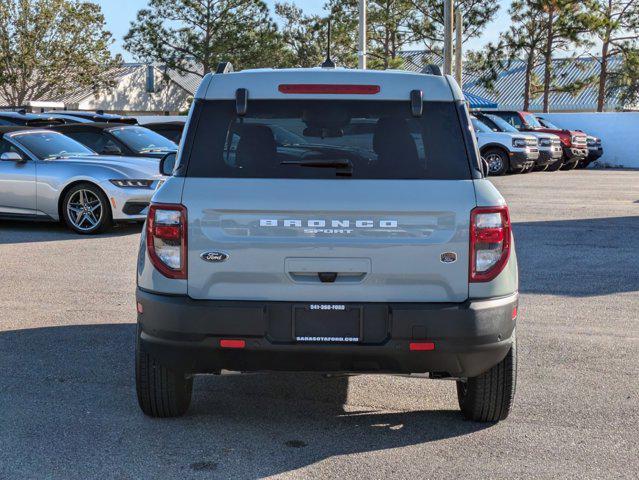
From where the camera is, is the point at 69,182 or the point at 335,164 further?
the point at 69,182

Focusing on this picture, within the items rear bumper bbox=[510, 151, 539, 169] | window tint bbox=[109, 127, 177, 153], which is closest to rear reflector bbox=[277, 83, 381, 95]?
window tint bbox=[109, 127, 177, 153]

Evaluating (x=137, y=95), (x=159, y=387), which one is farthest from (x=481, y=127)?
(x=137, y=95)

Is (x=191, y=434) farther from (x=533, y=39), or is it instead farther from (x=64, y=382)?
(x=533, y=39)

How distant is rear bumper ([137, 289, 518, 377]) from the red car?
27.4 metres

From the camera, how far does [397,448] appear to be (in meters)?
5.02

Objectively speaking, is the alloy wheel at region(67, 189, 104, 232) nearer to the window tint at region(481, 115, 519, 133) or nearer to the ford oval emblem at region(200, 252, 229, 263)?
the ford oval emblem at region(200, 252, 229, 263)

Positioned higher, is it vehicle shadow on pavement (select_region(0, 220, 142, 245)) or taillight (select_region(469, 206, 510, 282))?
taillight (select_region(469, 206, 510, 282))

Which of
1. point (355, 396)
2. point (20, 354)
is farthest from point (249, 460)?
point (20, 354)

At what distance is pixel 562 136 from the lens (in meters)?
33.7

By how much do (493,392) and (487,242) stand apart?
2.97ft

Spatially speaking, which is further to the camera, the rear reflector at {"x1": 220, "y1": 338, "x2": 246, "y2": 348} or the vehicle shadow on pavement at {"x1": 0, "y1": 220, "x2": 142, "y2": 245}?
the vehicle shadow on pavement at {"x1": 0, "y1": 220, "x2": 142, "y2": 245}

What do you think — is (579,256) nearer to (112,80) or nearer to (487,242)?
(487,242)

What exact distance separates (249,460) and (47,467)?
0.92 meters

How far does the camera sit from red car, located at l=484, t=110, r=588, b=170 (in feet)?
105
